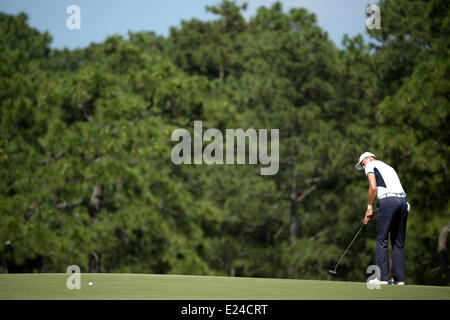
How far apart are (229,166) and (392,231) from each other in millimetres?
22202

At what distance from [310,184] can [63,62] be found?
18.1 meters

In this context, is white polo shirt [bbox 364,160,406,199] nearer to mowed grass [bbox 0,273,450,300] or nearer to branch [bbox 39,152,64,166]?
mowed grass [bbox 0,273,450,300]

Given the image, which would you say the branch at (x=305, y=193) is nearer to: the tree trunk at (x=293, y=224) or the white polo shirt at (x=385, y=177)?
the tree trunk at (x=293, y=224)

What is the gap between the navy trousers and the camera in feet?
24.4

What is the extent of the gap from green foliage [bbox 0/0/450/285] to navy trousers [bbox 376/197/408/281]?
1081 cm

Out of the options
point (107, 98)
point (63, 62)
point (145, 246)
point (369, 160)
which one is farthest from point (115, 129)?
point (63, 62)

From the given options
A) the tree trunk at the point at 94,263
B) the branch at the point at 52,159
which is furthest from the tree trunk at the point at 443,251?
the branch at the point at 52,159

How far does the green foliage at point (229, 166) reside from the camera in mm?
19562

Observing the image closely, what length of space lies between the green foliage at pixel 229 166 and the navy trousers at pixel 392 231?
1081 centimetres

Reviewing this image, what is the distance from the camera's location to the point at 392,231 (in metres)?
7.66

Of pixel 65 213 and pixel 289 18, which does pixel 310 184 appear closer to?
pixel 289 18

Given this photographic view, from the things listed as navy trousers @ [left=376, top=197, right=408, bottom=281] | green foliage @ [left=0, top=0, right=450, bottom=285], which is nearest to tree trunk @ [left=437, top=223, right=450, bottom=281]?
green foliage @ [left=0, top=0, right=450, bottom=285]

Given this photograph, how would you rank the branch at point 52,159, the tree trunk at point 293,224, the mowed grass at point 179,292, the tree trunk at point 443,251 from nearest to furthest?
the mowed grass at point 179,292 < the tree trunk at point 443,251 < the branch at point 52,159 < the tree trunk at point 293,224

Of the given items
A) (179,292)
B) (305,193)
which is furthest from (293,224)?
(179,292)
